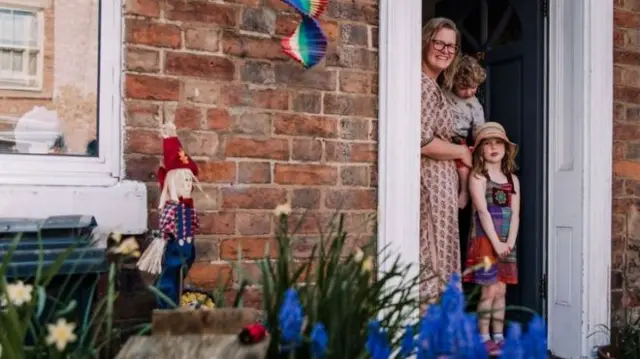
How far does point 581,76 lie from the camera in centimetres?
352

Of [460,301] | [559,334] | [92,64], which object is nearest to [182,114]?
[92,64]

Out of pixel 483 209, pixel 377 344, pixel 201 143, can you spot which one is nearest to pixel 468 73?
pixel 483 209

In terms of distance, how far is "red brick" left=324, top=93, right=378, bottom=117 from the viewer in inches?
115

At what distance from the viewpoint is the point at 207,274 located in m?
2.65

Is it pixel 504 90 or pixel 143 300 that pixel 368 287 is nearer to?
pixel 143 300

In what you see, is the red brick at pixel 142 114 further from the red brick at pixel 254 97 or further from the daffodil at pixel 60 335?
the daffodil at pixel 60 335

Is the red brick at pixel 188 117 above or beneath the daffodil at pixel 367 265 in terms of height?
above

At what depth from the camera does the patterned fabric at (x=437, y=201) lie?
3236mm

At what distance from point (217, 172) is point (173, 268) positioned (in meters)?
0.53

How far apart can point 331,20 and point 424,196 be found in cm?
99

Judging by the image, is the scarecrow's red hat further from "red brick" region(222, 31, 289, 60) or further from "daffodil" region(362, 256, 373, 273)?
"daffodil" region(362, 256, 373, 273)

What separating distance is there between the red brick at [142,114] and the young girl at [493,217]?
5.70 feet

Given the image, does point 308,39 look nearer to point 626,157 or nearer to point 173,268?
point 173,268

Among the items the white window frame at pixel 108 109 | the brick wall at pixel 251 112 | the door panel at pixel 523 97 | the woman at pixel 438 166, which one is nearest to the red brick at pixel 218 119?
the brick wall at pixel 251 112
